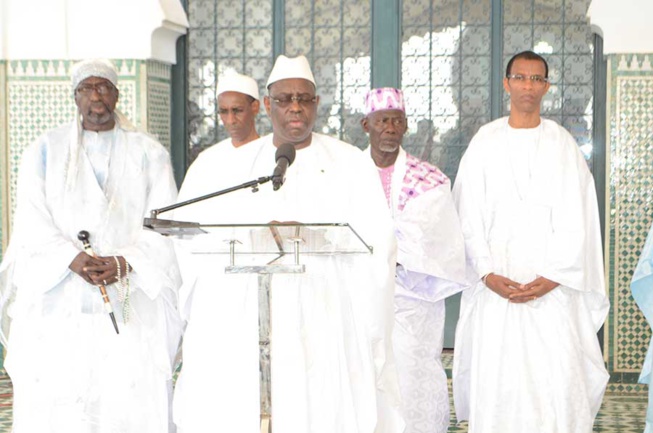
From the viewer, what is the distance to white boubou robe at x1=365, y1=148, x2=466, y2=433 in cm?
659

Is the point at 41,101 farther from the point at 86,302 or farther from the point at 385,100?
the point at 385,100

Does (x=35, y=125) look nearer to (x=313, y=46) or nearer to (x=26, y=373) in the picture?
(x=313, y=46)

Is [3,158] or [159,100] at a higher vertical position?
[159,100]

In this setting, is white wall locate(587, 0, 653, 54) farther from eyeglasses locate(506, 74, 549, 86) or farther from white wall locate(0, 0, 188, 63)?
white wall locate(0, 0, 188, 63)

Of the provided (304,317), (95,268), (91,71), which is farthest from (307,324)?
(91,71)

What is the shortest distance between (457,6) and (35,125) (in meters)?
3.31

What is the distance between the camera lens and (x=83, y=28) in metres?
8.88

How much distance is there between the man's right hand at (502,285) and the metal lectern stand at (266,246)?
83.1 inches

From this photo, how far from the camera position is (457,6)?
9055 mm

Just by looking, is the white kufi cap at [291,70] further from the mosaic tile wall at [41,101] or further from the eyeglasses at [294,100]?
the mosaic tile wall at [41,101]

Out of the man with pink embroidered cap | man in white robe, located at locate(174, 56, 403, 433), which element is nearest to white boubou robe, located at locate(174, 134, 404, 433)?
man in white robe, located at locate(174, 56, 403, 433)

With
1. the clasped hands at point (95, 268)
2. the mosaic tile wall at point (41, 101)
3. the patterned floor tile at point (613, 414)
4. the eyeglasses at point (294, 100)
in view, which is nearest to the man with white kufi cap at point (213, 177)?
the eyeglasses at point (294, 100)

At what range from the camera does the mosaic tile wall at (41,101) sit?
8.83m

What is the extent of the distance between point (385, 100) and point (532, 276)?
4.37 feet
